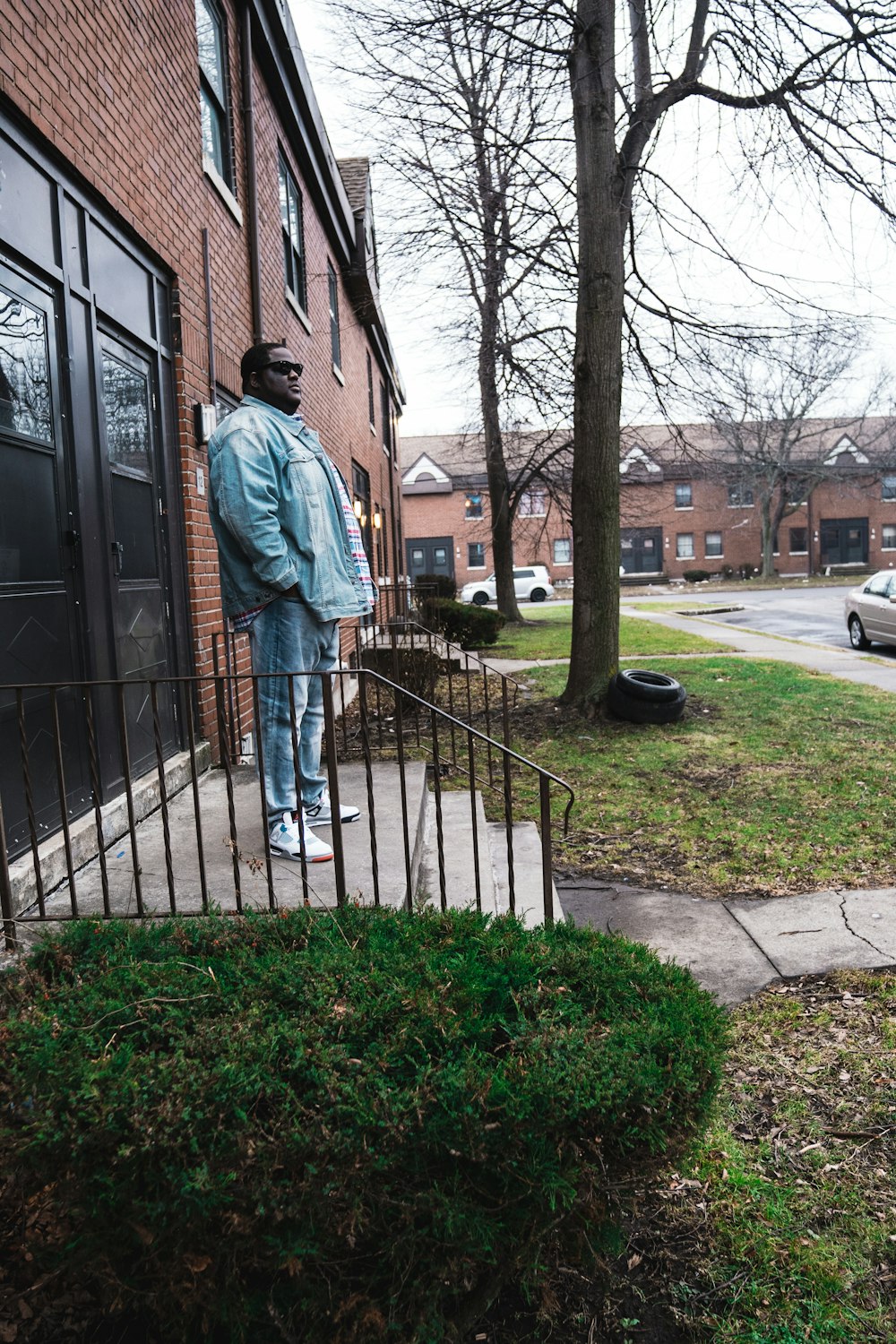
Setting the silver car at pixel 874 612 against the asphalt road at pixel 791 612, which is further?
the asphalt road at pixel 791 612

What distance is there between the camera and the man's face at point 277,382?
3709mm

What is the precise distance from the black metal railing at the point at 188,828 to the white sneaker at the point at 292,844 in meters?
0.04

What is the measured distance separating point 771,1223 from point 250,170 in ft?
25.9

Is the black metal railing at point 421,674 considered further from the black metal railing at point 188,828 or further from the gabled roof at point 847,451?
the gabled roof at point 847,451

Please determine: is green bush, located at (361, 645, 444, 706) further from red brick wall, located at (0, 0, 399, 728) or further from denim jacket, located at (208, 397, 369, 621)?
denim jacket, located at (208, 397, 369, 621)

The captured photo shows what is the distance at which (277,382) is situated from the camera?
12.2 feet

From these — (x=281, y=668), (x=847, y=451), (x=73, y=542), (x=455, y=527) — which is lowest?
(x=281, y=668)

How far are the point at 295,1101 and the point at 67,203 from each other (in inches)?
155

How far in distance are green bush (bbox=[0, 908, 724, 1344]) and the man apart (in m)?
1.63

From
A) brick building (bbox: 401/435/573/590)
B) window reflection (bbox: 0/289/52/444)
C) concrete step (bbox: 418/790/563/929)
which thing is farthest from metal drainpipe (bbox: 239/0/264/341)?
brick building (bbox: 401/435/573/590)

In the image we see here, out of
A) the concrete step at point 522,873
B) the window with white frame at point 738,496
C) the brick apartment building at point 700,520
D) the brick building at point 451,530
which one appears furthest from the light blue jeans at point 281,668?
the window with white frame at point 738,496

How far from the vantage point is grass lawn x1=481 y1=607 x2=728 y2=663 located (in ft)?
48.4

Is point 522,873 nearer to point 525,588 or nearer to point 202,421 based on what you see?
point 202,421

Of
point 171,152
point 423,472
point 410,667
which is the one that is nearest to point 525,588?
point 423,472
